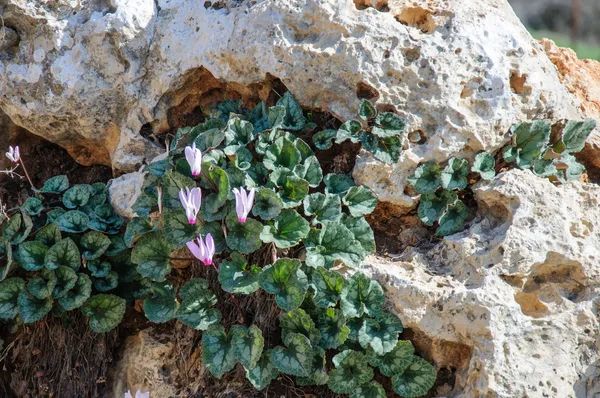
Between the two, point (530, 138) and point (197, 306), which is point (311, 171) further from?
point (530, 138)

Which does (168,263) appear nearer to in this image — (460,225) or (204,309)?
(204,309)

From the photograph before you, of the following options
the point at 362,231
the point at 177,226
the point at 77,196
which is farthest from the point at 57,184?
the point at 362,231

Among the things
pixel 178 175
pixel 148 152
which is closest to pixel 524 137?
pixel 178 175

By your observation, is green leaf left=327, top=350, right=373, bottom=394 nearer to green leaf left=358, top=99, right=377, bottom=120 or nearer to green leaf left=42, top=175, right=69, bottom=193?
green leaf left=358, top=99, right=377, bottom=120

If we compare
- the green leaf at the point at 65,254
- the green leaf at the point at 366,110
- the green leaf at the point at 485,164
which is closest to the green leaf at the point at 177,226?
the green leaf at the point at 65,254

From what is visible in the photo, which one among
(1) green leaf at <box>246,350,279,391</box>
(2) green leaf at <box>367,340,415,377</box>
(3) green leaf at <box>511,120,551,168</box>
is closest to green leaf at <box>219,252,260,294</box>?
(1) green leaf at <box>246,350,279,391</box>
